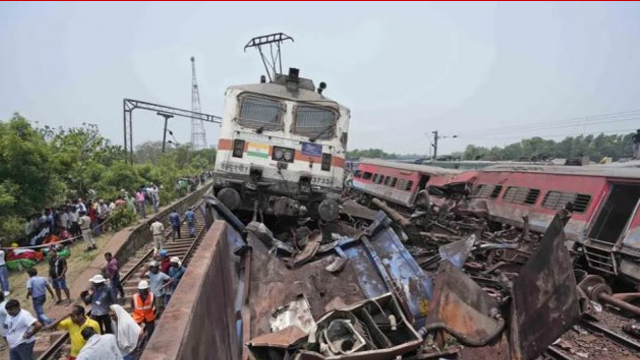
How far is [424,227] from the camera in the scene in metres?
10.9

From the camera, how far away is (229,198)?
7.93 meters

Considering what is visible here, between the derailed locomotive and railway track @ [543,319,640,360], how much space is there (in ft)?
14.1

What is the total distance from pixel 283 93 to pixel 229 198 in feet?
8.60

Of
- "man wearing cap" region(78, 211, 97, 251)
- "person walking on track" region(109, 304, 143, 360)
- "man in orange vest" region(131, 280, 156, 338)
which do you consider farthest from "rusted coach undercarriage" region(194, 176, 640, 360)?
"man wearing cap" region(78, 211, 97, 251)

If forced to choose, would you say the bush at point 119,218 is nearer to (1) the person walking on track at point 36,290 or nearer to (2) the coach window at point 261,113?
(1) the person walking on track at point 36,290

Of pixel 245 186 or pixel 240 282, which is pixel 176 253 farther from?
pixel 240 282

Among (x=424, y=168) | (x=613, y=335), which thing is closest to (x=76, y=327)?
(x=613, y=335)

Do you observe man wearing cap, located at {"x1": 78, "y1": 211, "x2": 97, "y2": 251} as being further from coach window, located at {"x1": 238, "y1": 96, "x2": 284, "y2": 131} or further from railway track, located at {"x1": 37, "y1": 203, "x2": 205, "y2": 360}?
coach window, located at {"x1": 238, "y1": 96, "x2": 284, "y2": 131}

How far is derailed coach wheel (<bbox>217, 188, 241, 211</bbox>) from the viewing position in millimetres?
7871

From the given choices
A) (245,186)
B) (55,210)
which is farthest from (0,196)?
(245,186)

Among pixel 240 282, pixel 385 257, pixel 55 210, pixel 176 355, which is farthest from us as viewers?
pixel 55 210

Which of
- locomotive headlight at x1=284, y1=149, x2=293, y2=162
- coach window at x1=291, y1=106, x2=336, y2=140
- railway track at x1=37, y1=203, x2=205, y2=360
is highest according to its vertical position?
coach window at x1=291, y1=106, x2=336, y2=140

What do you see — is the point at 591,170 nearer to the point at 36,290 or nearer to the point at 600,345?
the point at 600,345

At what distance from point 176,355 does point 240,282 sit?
3301 millimetres
